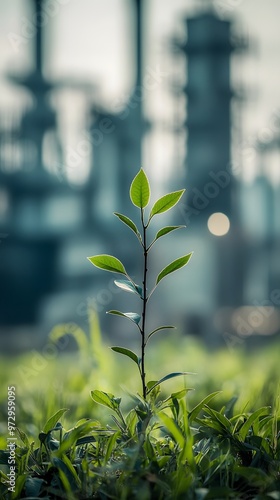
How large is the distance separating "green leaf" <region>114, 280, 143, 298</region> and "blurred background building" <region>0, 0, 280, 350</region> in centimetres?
202

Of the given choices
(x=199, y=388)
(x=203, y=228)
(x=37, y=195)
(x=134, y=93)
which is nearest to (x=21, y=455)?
(x=199, y=388)

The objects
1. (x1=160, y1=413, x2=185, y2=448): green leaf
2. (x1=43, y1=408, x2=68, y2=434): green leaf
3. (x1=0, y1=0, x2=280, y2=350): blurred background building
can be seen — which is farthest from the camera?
(x1=0, y1=0, x2=280, y2=350): blurred background building

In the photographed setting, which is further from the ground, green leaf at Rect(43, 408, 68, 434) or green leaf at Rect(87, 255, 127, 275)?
green leaf at Rect(87, 255, 127, 275)

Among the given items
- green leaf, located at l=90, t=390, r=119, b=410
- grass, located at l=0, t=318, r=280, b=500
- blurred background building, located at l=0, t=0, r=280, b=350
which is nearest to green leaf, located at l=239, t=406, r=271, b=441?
grass, located at l=0, t=318, r=280, b=500

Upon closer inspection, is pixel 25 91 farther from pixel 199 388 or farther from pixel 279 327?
pixel 199 388

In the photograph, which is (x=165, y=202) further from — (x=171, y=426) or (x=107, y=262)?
(x=171, y=426)

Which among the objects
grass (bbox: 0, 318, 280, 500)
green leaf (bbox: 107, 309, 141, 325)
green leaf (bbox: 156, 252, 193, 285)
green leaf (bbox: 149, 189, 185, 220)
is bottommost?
grass (bbox: 0, 318, 280, 500)

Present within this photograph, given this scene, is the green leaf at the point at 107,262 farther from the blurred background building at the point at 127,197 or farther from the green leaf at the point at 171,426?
the blurred background building at the point at 127,197

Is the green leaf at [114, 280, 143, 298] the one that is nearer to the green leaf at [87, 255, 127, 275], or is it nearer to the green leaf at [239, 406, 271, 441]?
the green leaf at [87, 255, 127, 275]

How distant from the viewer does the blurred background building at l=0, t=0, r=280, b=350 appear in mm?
3113

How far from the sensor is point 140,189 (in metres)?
0.47

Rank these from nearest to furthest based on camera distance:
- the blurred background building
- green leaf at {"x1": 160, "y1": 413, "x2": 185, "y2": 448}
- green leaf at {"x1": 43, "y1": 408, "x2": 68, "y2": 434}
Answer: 1. green leaf at {"x1": 160, "y1": 413, "x2": 185, "y2": 448}
2. green leaf at {"x1": 43, "y1": 408, "x2": 68, "y2": 434}
3. the blurred background building

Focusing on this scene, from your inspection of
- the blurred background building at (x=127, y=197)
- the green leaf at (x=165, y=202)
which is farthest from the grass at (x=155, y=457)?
the blurred background building at (x=127, y=197)

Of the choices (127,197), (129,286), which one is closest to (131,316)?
(129,286)
